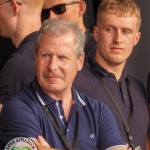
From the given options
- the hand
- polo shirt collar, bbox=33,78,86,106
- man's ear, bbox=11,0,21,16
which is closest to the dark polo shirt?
polo shirt collar, bbox=33,78,86,106

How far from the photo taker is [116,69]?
11.4ft

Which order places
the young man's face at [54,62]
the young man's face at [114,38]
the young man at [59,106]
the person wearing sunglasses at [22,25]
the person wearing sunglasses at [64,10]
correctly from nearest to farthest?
the young man at [59,106] → the young man's face at [54,62] → the person wearing sunglasses at [22,25] → the young man's face at [114,38] → the person wearing sunglasses at [64,10]

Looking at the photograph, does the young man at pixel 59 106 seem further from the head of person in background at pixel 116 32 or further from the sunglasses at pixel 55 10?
the sunglasses at pixel 55 10

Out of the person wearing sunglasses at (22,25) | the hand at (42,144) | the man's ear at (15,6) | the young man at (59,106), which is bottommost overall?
the hand at (42,144)

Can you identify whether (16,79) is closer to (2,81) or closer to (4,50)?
(2,81)

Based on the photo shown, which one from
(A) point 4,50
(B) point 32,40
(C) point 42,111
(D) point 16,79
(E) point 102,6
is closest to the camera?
(C) point 42,111

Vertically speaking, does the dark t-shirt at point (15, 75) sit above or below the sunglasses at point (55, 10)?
below

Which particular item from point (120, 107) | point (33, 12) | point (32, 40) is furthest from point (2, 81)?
Answer: point (120, 107)

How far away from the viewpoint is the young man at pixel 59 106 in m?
2.60

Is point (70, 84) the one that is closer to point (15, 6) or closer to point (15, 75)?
point (15, 75)

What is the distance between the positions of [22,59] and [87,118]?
22.0 inches

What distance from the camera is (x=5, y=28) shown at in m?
3.37

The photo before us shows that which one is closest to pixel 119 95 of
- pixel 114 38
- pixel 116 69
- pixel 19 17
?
pixel 116 69

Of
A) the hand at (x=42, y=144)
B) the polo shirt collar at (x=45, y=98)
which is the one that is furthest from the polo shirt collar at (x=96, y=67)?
the hand at (x=42, y=144)
